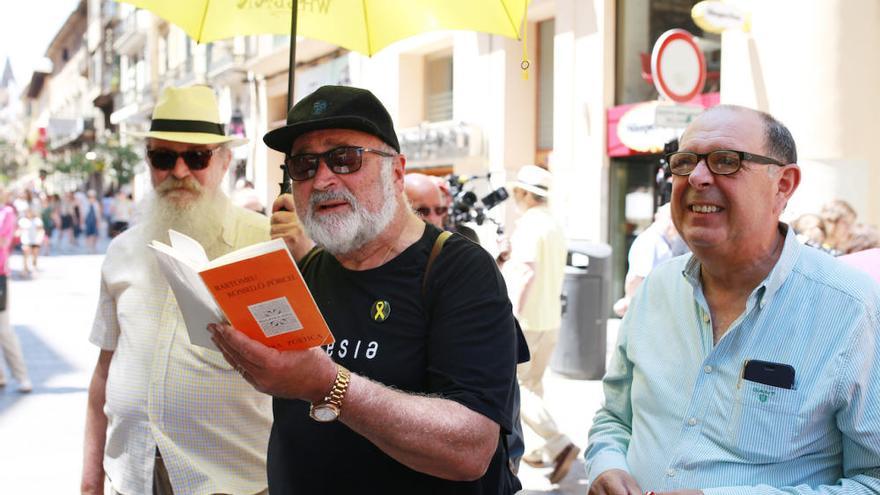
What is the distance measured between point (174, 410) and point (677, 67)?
8990 mm

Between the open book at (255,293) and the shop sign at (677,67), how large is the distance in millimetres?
9184

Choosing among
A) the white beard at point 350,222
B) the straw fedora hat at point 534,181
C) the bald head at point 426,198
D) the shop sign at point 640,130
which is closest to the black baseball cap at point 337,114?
the white beard at point 350,222

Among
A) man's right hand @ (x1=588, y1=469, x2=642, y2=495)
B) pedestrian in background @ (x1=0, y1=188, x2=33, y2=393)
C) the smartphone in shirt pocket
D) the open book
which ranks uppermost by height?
the open book

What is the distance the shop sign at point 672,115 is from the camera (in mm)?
8477

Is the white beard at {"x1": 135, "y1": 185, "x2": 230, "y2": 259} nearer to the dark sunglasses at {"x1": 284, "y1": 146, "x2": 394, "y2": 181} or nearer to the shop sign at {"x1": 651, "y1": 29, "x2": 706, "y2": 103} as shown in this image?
the dark sunglasses at {"x1": 284, "y1": 146, "x2": 394, "y2": 181}

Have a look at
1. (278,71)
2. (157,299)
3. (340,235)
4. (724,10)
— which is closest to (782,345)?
(340,235)

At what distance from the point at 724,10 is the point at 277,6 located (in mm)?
8560

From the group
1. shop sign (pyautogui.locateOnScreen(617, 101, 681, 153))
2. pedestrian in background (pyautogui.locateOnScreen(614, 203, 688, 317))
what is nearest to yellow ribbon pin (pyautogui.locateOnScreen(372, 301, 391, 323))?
pedestrian in background (pyautogui.locateOnScreen(614, 203, 688, 317))

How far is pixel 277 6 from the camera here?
3.19 metres

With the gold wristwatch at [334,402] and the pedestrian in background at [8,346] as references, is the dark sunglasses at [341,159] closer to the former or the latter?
the gold wristwatch at [334,402]

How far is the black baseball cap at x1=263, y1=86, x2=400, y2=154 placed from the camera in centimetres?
199

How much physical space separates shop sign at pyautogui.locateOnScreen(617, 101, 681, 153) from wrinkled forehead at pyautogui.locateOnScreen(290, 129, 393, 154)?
10.1 m

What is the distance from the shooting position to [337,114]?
2.00 meters

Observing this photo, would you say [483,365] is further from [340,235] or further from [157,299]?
[157,299]
